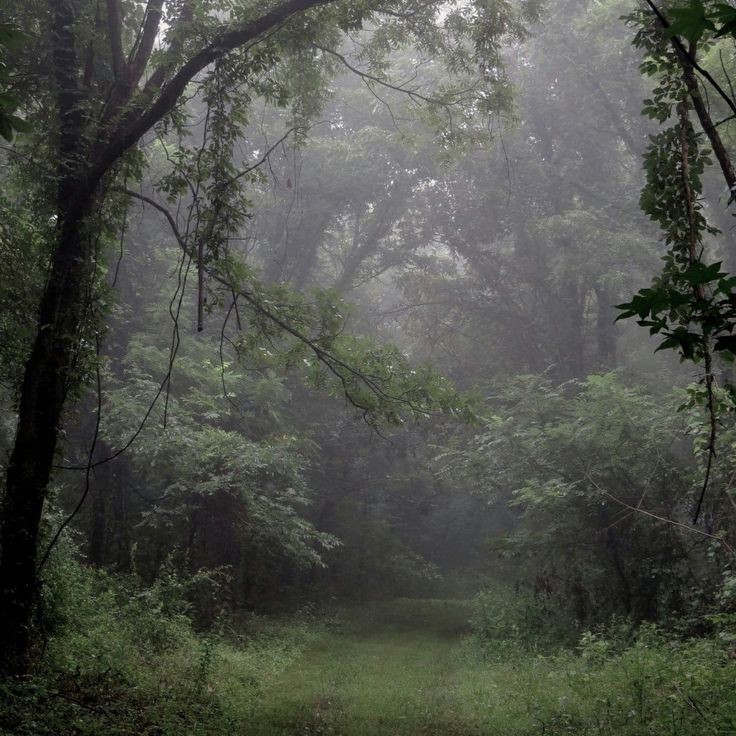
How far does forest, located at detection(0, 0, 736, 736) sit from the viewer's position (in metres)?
6.05

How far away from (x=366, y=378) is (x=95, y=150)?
135 inches

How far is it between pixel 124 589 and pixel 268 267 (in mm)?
12209

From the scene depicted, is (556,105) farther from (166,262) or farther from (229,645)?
(229,645)

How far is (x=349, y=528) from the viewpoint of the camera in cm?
2008

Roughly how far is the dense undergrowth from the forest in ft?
0.19

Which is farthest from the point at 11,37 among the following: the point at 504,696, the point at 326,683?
the point at 326,683

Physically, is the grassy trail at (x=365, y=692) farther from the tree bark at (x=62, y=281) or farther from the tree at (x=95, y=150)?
the tree at (x=95, y=150)

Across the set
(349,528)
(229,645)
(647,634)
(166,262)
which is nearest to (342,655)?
(229,645)

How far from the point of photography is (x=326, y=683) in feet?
29.4

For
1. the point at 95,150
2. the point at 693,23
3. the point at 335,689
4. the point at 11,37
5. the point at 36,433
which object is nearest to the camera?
the point at 693,23

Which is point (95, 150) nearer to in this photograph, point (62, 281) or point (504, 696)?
point (62, 281)

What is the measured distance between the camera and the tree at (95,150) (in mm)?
6055

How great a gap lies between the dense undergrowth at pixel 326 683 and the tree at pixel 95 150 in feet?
3.33

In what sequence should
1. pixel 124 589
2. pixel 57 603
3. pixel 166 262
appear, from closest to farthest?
pixel 57 603 < pixel 124 589 < pixel 166 262
